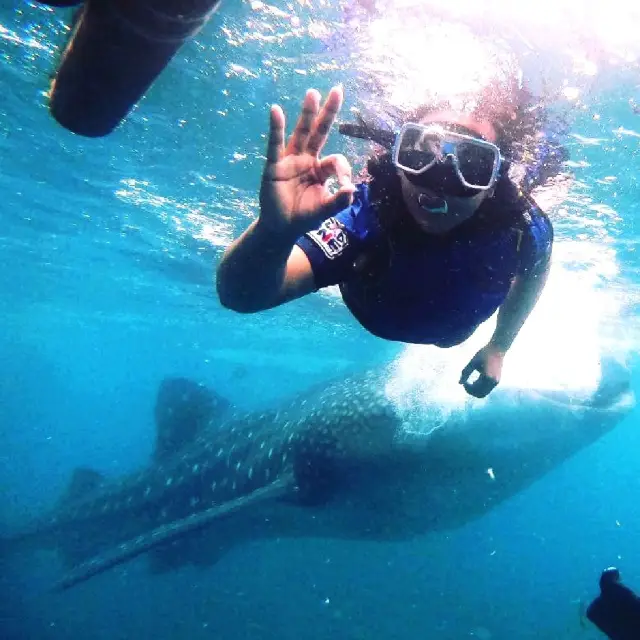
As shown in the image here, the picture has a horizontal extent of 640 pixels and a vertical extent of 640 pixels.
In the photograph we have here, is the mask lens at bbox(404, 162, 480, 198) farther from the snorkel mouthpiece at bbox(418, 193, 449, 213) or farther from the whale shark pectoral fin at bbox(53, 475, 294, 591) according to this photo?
the whale shark pectoral fin at bbox(53, 475, 294, 591)

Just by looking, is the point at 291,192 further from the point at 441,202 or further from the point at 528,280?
the point at 528,280

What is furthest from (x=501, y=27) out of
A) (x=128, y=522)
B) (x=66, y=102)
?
(x=128, y=522)

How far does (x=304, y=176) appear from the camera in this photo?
248 centimetres

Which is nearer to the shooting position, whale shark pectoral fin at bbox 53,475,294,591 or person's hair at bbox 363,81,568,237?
person's hair at bbox 363,81,568,237

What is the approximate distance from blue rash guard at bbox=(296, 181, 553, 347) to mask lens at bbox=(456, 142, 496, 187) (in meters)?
0.37

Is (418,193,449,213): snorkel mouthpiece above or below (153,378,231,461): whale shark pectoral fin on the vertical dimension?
above

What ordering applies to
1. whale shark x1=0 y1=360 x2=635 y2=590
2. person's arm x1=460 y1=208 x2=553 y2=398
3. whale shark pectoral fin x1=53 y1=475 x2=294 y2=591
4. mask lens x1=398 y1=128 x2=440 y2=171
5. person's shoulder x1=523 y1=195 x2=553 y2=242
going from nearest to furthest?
1. mask lens x1=398 y1=128 x2=440 y2=171
2. person's shoulder x1=523 y1=195 x2=553 y2=242
3. person's arm x1=460 y1=208 x2=553 y2=398
4. whale shark pectoral fin x1=53 y1=475 x2=294 y2=591
5. whale shark x1=0 y1=360 x2=635 y2=590

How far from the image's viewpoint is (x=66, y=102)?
1.84 metres

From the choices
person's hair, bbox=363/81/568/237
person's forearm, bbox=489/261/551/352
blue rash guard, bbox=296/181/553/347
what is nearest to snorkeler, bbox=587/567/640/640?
person's forearm, bbox=489/261/551/352

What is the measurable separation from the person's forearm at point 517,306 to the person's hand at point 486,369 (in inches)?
2.8

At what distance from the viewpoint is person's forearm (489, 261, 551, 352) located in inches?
168

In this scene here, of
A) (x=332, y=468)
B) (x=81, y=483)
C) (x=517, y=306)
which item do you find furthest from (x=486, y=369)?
(x=81, y=483)

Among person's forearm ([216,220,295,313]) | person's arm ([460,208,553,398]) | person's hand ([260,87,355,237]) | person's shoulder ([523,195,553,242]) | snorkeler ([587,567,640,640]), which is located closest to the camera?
person's hand ([260,87,355,237])

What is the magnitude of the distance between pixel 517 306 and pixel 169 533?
A: 23.4ft
